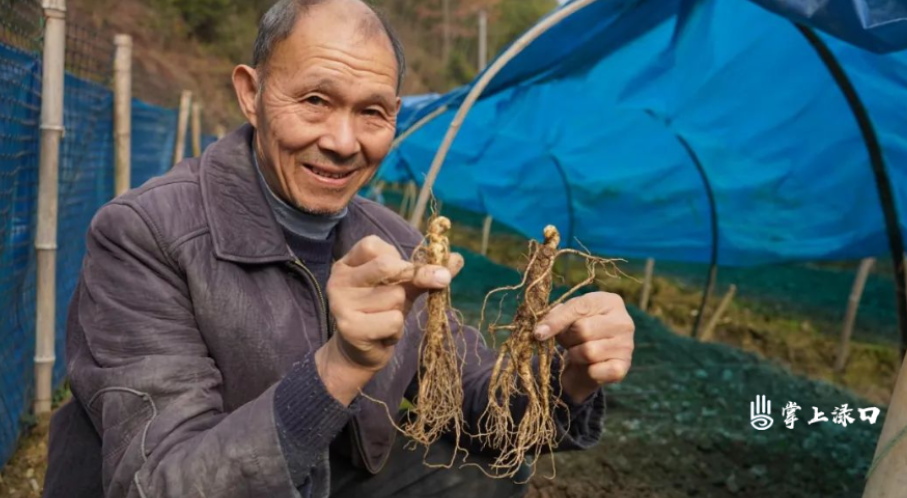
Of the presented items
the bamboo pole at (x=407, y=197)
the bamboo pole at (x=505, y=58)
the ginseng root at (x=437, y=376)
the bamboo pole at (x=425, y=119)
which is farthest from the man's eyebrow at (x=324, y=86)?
the bamboo pole at (x=407, y=197)

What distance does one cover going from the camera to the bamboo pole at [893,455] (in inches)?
90.7

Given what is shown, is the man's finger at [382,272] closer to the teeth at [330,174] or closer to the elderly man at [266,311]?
the elderly man at [266,311]

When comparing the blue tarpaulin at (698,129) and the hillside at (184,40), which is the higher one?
the hillside at (184,40)

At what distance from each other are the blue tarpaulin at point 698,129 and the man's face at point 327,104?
1.85 m

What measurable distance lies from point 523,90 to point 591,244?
3431 millimetres

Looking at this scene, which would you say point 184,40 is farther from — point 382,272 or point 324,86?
point 382,272

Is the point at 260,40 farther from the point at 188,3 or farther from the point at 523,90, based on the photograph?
the point at 188,3

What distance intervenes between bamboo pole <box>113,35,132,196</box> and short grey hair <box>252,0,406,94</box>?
122 inches

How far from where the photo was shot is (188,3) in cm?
2092

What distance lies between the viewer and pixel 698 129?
5.57 m

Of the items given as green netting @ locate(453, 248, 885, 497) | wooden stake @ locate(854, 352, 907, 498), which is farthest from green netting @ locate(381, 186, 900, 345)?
wooden stake @ locate(854, 352, 907, 498)

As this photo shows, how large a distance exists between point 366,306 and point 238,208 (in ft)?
1.96

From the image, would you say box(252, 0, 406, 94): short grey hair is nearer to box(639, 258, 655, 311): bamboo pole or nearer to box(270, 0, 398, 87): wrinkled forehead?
box(270, 0, 398, 87): wrinkled forehead

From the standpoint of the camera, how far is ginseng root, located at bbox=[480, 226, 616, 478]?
1.80 meters
